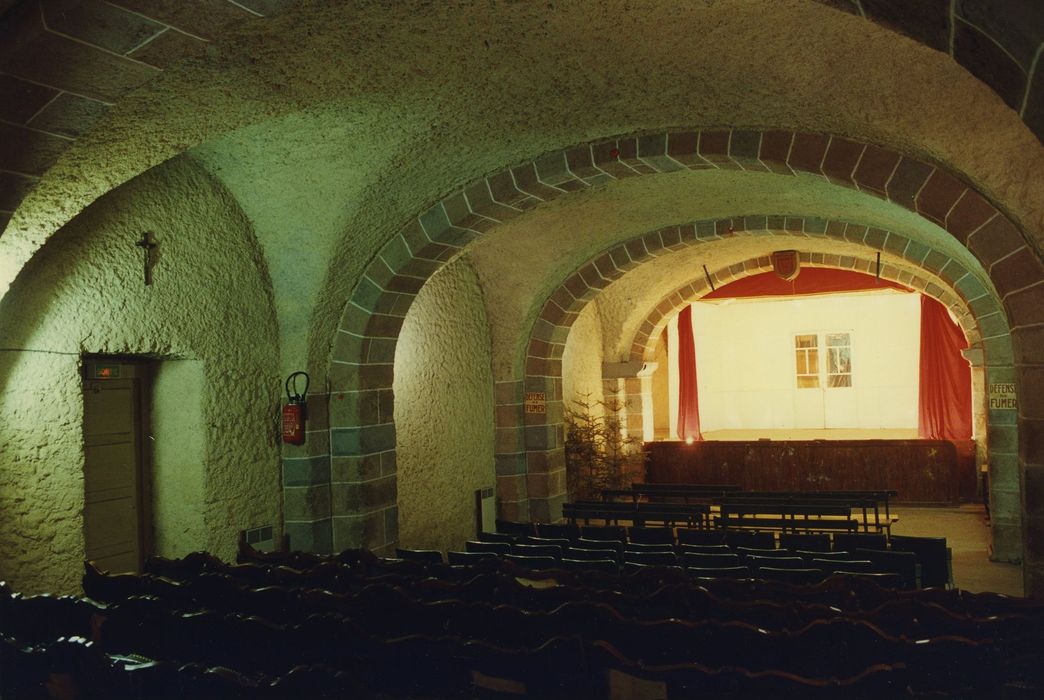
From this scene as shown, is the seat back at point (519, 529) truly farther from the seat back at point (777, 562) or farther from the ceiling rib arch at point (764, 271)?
the ceiling rib arch at point (764, 271)

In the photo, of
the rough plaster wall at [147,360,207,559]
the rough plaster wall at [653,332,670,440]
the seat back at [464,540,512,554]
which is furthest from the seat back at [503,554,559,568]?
the rough plaster wall at [653,332,670,440]

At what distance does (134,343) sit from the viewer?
486 centimetres

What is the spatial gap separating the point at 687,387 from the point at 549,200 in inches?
342

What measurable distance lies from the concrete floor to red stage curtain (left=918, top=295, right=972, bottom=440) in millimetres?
2228

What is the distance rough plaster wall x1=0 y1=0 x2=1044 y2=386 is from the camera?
3658 millimetres

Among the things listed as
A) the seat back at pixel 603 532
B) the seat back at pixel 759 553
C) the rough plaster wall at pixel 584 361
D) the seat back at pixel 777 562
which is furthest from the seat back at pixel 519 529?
the rough plaster wall at pixel 584 361

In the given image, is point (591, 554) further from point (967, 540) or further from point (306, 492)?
point (967, 540)

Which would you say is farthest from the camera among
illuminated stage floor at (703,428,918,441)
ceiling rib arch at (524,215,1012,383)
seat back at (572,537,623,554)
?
illuminated stage floor at (703,428,918,441)

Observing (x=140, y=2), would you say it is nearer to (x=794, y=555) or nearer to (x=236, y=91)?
(x=236, y=91)

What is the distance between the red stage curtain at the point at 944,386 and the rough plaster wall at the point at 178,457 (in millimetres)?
11011

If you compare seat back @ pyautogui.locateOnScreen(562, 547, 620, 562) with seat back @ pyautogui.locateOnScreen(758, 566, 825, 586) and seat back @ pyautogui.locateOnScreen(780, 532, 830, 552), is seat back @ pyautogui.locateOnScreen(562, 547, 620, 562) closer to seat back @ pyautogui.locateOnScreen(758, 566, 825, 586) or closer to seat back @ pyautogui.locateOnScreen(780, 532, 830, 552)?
seat back @ pyautogui.locateOnScreen(758, 566, 825, 586)

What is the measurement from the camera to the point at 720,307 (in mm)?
14891

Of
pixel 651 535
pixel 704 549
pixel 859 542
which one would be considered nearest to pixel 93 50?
pixel 704 549

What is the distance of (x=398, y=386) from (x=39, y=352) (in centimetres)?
323
